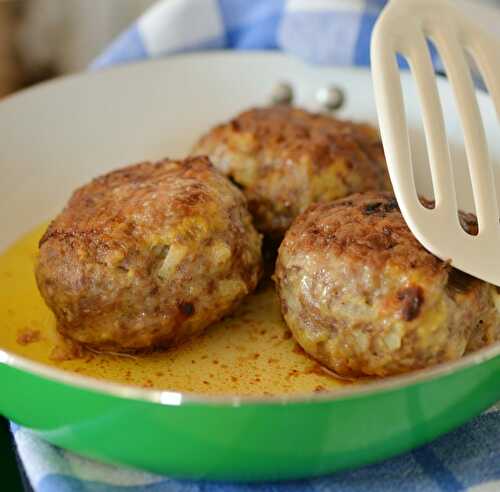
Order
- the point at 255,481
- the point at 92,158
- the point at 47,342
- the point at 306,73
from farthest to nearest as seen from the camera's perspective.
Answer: the point at 306,73
the point at 92,158
the point at 47,342
the point at 255,481

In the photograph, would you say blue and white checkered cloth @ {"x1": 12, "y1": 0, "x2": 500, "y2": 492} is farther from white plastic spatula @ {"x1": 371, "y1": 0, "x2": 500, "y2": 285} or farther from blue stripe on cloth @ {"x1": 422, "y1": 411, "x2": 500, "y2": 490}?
white plastic spatula @ {"x1": 371, "y1": 0, "x2": 500, "y2": 285}

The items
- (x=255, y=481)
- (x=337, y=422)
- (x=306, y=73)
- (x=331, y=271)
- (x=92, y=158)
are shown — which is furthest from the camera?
(x=306, y=73)

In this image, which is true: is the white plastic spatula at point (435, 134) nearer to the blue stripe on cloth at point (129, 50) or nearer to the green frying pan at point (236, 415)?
the green frying pan at point (236, 415)

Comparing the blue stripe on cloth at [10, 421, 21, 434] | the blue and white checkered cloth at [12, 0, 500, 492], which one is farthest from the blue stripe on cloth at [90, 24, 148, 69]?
the blue stripe on cloth at [10, 421, 21, 434]

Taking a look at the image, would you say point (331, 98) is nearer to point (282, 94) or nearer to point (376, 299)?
point (282, 94)

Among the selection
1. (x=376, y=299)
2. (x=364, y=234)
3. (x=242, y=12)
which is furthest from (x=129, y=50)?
(x=376, y=299)

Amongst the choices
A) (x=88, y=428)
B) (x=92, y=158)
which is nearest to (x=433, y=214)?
(x=88, y=428)

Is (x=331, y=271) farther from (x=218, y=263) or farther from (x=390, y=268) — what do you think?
(x=218, y=263)

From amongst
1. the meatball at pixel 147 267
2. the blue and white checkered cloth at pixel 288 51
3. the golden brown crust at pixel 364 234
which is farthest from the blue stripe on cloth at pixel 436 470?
the meatball at pixel 147 267
